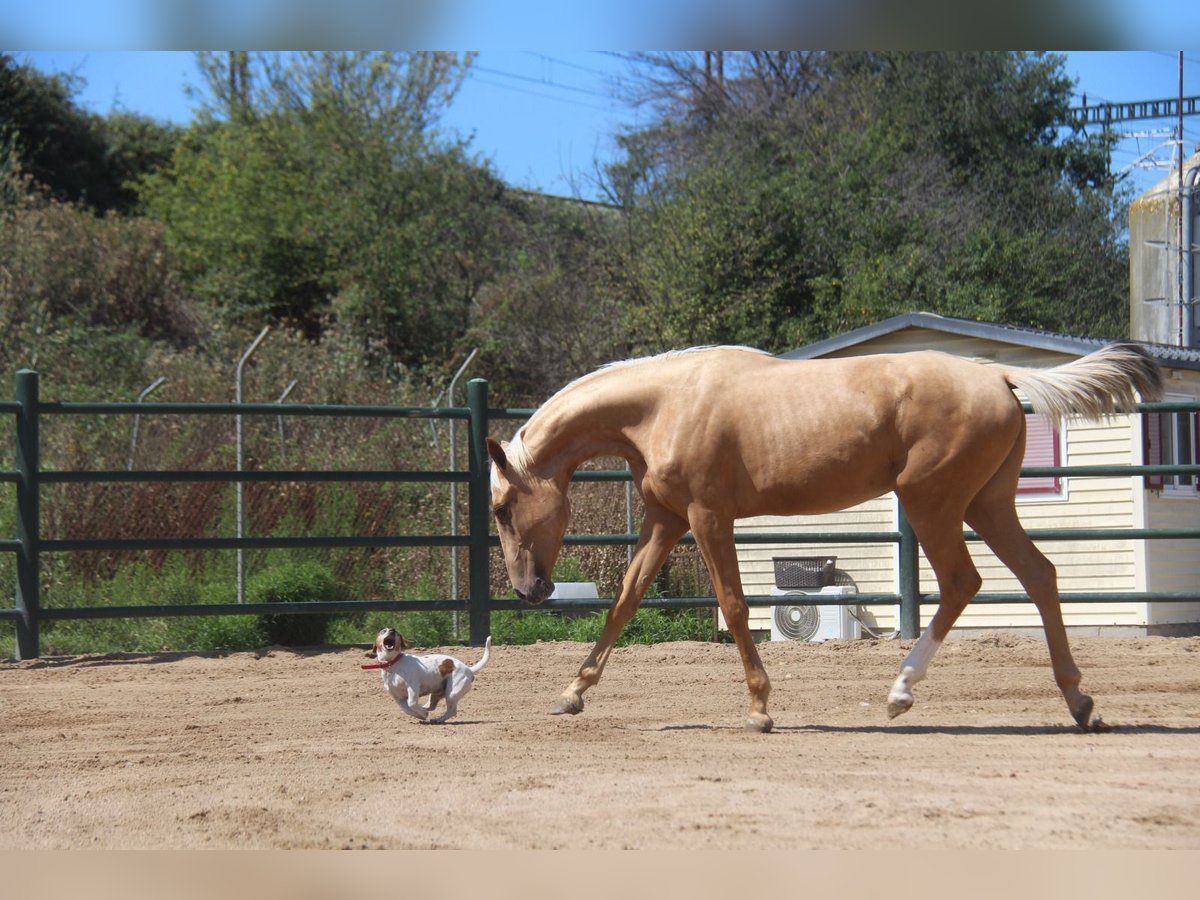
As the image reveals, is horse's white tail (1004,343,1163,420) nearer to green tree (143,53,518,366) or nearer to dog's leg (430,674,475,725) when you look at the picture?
dog's leg (430,674,475,725)

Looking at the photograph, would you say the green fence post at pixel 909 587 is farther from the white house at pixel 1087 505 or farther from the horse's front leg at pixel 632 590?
the white house at pixel 1087 505

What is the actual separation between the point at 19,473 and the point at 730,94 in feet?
83.8

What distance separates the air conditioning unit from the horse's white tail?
711 cm

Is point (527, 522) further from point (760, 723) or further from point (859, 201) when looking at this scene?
point (859, 201)

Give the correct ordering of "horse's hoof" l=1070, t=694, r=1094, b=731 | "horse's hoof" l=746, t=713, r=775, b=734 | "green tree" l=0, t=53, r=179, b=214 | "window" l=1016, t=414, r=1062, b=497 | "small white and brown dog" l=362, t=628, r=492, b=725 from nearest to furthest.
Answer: "horse's hoof" l=1070, t=694, r=1094, b=731
"horse's hoof" l=746, t=713, r=775, b=734
"small white and brown dog" l=362, t=628, r=492, b=725
"window" l=1016, t=414, r=1062, b=497
"green tree" l=0, t=53, r=179, b=214

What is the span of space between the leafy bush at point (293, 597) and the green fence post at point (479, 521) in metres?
1.09

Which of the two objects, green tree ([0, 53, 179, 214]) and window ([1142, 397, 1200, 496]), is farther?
green tree ([0, 53, 179, 214])

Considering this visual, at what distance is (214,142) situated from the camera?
25250 millimetres

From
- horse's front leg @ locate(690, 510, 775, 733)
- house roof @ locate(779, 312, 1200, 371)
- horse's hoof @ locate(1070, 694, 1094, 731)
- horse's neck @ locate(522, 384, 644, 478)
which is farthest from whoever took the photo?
house roof @ locate(779, 312, 1200, 371)

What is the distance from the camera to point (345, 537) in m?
8.43

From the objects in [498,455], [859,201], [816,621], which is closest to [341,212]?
[859,201]

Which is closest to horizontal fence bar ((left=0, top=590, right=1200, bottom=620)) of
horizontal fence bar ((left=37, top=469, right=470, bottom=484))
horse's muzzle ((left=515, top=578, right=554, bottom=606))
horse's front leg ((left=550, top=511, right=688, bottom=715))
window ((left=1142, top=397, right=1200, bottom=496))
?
horizontal fence bar ((left=37, top=469, right=470, bottom=484))

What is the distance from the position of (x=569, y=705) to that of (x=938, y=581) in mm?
1632

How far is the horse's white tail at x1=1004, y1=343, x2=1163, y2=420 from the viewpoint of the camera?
527 centimetres
